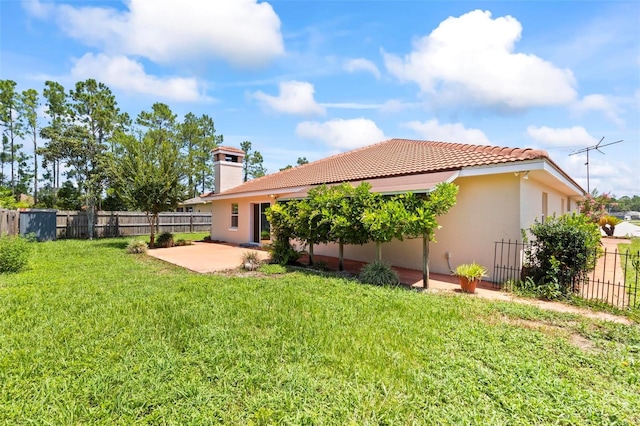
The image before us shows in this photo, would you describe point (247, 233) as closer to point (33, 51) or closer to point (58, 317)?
point (33, 51)

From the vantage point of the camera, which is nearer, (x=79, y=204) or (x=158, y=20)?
(x=158, y=20)

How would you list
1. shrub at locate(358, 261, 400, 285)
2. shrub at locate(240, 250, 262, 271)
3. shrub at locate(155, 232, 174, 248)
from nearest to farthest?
1. shrub at locate(358, 261, 400, 285)
2. shrub at locate(240, 250, 262, 271)
3. shrub at locate(155, 232, 174, 248)

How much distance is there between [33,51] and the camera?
11922 millimetres

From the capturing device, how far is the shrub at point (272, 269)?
37.4 ft

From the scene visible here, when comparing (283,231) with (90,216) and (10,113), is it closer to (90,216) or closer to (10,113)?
(90,216)

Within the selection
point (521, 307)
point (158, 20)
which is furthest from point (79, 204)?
point (521, 307)

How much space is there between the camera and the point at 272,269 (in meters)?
11.7

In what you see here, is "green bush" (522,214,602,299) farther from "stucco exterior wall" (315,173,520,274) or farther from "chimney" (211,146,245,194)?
"chimney" (211,146,245,194)

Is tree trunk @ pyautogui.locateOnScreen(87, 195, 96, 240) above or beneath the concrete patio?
above

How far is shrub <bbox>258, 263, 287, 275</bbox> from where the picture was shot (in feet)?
37.4

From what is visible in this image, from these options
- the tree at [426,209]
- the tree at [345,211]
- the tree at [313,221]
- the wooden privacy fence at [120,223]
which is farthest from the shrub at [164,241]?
the tree at [426,209]

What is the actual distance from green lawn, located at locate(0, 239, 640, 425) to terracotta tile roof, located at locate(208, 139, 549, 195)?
5.56 meters

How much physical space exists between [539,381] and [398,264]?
888 centimetres

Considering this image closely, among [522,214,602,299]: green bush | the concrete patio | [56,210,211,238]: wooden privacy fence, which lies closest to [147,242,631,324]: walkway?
the concrete patio
